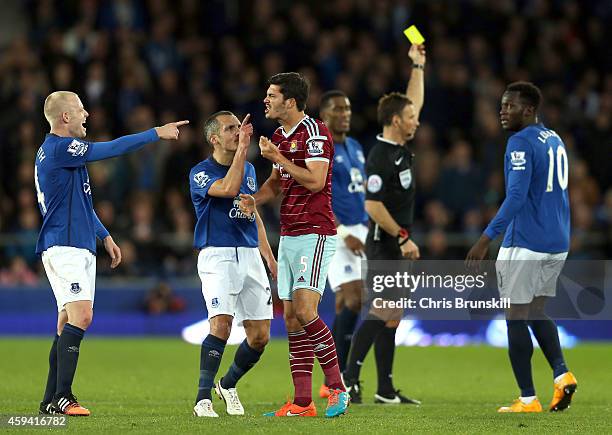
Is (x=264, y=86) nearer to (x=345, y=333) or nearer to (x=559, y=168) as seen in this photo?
(x=345, y=333)

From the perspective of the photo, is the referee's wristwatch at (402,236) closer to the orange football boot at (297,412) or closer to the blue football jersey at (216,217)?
the blue football jersey at (216,217)

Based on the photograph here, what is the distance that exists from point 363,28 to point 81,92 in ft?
17.3

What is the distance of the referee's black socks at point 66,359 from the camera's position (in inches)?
346

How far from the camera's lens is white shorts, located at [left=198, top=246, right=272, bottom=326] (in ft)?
29.5

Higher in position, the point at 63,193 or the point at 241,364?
the point at 63,193

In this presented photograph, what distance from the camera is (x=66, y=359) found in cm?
880

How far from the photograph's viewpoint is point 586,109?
20438mm

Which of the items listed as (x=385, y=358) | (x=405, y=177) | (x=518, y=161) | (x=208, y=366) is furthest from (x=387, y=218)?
(x=208, y=366)

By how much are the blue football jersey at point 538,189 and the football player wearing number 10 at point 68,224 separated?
107 inches

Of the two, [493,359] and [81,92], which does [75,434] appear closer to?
[493,359]

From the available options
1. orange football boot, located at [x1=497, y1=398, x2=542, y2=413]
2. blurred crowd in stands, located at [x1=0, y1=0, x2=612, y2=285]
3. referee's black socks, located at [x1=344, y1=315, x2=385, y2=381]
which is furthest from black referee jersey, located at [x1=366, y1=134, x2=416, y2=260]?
blurred crowd in stands, located at [x1=0, y1=0, x2=612, y2=285]

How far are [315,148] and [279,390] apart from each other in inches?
130

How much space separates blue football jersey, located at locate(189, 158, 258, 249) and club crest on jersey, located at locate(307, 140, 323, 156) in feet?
2.27

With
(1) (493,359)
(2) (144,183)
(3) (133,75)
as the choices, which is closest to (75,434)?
(1) (493,359)
